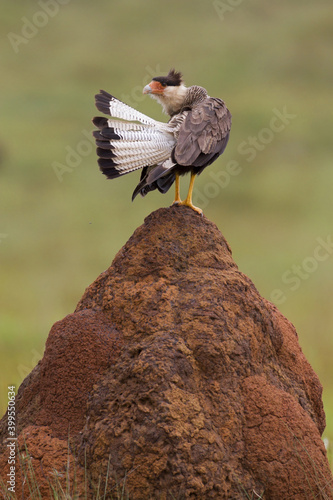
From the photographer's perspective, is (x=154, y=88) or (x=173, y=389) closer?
(x=173, y=389)

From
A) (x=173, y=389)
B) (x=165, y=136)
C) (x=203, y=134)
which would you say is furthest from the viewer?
(x=203, y=134)

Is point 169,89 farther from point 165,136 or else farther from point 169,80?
point 165,136

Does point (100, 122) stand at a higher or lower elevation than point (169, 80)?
lower

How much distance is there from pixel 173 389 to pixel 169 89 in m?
2.54

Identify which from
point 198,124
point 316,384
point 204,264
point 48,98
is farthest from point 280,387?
point 48,98

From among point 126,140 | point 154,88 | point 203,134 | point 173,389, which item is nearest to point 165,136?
point 203,134

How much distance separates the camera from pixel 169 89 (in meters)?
6.19

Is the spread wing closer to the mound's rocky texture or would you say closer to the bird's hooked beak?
the bird's hooked beak

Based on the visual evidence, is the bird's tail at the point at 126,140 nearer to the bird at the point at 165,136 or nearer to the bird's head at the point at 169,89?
the bird at the point at 165,136

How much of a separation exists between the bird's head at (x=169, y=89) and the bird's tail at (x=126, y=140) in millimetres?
447

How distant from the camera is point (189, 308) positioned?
5004 mm

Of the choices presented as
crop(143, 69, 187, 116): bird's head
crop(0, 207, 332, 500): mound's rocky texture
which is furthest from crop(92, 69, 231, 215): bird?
crop(0, 207, 332, 500): mound's rocky texture

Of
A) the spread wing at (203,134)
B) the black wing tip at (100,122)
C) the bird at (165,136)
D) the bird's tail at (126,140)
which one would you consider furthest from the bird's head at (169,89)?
the black wing tip at (100,122)

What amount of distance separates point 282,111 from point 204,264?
24.3 meters
